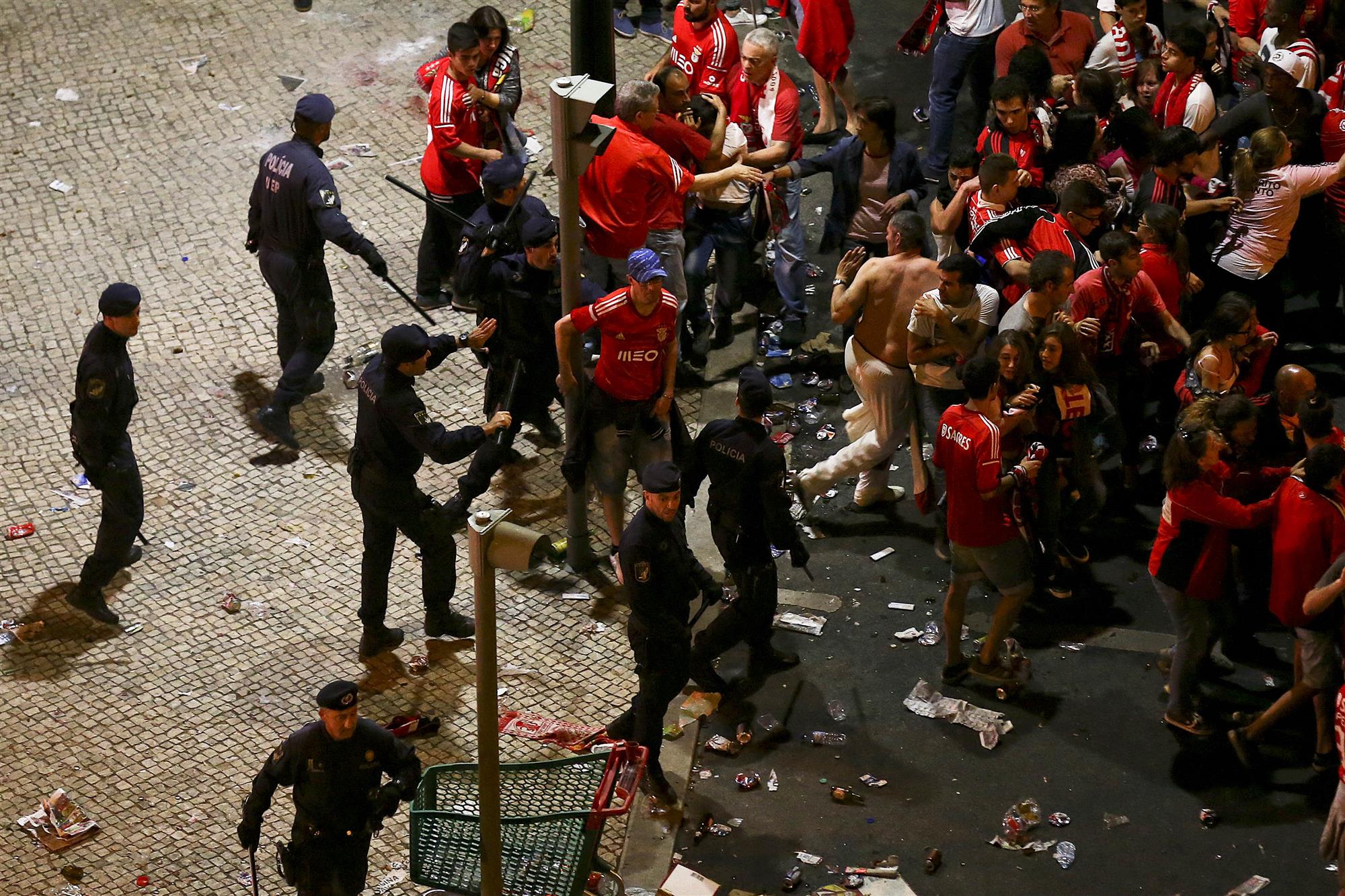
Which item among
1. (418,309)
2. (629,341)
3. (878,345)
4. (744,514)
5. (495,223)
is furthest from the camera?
(418,309)

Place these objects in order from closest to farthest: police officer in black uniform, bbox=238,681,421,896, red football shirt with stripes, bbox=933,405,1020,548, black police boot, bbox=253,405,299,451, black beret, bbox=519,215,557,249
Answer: police officer in black uniform, bbox=238,681,421,896 → red football shirt with stripes, bbox=933,405,1020,548 → black beret, bbox=519,215,557,249 → black police boot, bbox=253,405,299,451

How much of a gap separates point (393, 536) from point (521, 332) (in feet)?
5.00

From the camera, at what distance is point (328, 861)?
7016mm

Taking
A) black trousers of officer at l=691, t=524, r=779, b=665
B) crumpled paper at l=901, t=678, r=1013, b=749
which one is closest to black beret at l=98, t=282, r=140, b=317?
black trousers of officer at l=691, t=524, r=779, b=665

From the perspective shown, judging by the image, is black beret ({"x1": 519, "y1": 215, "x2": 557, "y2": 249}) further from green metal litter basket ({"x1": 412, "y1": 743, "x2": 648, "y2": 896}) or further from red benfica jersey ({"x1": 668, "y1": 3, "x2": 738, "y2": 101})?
green metal litter basket ({"x1": 412, "y1": 743, "x2": 648, "y2": 896})

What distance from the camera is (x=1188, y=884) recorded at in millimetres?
7438

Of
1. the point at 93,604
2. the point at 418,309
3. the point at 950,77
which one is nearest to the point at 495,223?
the point at 418,309

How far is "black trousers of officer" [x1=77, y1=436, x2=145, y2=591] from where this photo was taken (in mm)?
8711

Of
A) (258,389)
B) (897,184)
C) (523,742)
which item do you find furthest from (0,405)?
(897,184)

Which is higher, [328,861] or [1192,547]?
[1192,547]

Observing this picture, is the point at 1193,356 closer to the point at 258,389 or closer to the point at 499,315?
the point at 499,315

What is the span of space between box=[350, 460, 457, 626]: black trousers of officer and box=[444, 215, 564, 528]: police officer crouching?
2.65ft

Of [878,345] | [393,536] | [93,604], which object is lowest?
[93,604]

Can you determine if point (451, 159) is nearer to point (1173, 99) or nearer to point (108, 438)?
point (108, 438)
